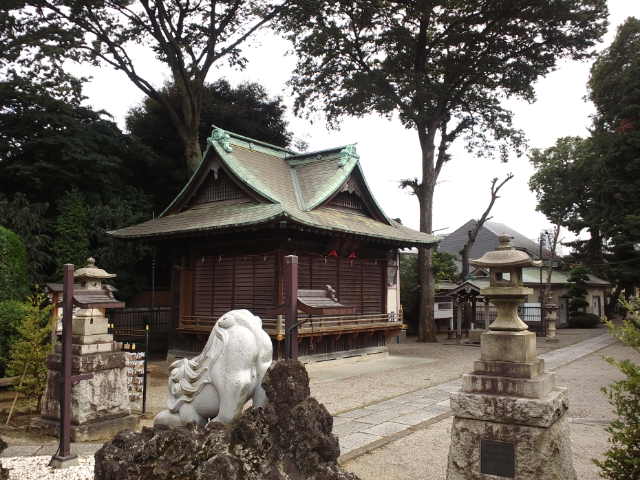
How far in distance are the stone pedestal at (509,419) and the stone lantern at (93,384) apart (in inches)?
223

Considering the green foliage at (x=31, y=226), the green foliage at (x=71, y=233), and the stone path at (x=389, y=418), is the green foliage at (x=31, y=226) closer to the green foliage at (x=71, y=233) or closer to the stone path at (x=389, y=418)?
the green foliage at (x=71, y=233)

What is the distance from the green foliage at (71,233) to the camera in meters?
20.4

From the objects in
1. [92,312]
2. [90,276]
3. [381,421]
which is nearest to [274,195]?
[90,276]

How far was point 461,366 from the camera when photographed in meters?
17.8

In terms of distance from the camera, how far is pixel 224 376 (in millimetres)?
5098

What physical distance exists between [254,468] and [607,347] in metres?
23.9

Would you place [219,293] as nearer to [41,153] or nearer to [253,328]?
[41,153]

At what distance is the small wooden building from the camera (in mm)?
15875

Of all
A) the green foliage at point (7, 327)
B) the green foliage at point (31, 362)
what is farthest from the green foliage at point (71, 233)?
the green foliage at point (31, 362)

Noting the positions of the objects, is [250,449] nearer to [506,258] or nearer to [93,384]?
[506,258]

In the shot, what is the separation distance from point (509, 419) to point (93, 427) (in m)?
6.62

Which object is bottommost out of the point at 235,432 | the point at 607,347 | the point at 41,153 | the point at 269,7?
the point at 607,347

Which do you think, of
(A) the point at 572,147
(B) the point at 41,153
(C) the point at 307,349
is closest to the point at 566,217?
(A) the point at 572,147

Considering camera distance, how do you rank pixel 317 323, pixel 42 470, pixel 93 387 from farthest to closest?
pixel 317 323, pixel 93 387, pixel 42 470
